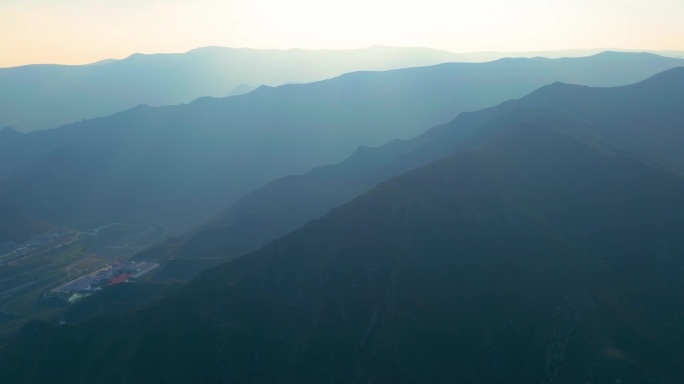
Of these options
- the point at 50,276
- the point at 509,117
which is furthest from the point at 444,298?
the point at 50,276

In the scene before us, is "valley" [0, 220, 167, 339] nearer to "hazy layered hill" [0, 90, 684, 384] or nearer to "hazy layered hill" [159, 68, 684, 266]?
"hazy layered hill" [159, 68, 684, 266]

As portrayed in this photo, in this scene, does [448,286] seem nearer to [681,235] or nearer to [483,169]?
[483,169]

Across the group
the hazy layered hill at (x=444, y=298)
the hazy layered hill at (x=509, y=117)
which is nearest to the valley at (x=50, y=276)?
the hazy layered hill at (x=509, y=117)

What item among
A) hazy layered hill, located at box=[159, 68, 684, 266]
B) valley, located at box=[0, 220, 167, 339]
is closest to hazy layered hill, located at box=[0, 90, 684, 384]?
hazy layered hill, located at box=[159, 68, 684, 266]

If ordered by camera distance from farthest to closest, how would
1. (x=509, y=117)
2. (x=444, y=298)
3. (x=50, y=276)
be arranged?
(x=50, y=276) < (x=509, y=117) < (x=444, y=298)

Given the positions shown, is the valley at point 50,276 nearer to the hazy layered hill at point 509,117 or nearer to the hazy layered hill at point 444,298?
the hazy layered hill at point 509,117

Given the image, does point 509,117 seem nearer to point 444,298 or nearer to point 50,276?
point 444,298
